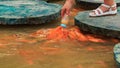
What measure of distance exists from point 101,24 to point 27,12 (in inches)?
40.6

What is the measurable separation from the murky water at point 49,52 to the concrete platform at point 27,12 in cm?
16

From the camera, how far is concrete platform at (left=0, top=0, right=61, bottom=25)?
3824mm

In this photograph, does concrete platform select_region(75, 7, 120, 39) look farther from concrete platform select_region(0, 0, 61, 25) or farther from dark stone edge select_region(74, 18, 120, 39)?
concrete platform select_region(0, 0, 61, 25)

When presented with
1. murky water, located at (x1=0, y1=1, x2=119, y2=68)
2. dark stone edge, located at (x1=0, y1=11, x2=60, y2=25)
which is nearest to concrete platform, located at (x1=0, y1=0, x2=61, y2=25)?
dark stone edge, located at (x1=0, y1=11, x2=60, y2=25)

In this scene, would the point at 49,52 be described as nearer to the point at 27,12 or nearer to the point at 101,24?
the point at 101,24

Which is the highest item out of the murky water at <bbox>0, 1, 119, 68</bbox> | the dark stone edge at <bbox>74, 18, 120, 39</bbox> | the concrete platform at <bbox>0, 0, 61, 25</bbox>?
the concrete platform at <bbox>0, 0, 61, 25</bbox>

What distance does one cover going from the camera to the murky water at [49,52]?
2801 mm

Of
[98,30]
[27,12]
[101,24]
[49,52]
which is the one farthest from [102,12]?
[49,52]

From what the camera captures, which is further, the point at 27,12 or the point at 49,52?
the point at 27,12

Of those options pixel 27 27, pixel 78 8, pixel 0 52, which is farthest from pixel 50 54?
pixel 78 8

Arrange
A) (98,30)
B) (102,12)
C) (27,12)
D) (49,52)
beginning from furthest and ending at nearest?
(27,12)
(102,12)
(98,30)
(49,52)

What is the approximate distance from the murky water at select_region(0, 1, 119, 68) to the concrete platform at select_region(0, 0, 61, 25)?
0.16m

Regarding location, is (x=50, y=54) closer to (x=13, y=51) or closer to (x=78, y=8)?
(x=13, y=51)

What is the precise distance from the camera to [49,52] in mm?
3086
